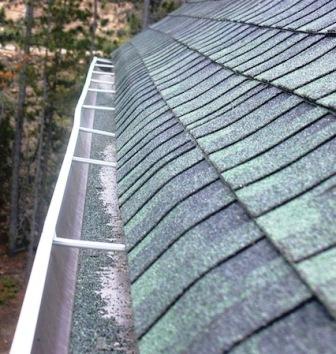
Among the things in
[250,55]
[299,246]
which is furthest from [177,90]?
[299,246]

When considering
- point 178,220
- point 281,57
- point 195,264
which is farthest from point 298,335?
point 281,57

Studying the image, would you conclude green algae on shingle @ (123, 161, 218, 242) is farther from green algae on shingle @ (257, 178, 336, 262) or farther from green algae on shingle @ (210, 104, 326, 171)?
green algae on shingle @ (257, 178, 336, 262)

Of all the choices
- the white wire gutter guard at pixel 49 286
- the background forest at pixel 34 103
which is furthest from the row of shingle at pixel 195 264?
the background forest at pixel 34 103

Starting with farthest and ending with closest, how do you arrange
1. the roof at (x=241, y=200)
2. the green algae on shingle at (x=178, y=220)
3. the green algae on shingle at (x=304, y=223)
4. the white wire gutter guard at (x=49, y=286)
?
1. the white wire gutter guard at (x=49, y=286)
2. the green algae on shingle at (x=178, y=220)
3. the green algae on shingle at (x=304, y=223)
4. the roof at (x=241, y=200)

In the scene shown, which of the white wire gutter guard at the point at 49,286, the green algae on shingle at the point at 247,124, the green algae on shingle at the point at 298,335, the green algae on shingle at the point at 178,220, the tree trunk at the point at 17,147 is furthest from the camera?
the tree trunk at the point at 17,147

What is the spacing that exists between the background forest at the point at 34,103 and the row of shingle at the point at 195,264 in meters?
16.8

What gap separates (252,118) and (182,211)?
796mm

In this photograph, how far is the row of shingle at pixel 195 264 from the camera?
1479 mm

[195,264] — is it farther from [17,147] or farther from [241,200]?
[17,147]

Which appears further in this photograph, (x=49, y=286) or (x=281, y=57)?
(x=281, y=57)

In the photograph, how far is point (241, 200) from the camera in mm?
2033

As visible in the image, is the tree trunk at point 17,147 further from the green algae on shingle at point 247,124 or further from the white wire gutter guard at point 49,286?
the green algae on shingle at point 247,124

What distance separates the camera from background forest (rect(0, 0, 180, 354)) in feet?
69.8

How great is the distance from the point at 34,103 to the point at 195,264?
23.2 meters
